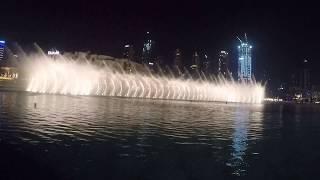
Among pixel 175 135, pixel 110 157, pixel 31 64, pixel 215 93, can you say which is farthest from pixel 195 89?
pixel 110 157

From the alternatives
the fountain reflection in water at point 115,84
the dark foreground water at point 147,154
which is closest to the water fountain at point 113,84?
the fountain reflection in water at point 115,84

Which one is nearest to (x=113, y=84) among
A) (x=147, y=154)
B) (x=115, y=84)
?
(x=115, y=84)

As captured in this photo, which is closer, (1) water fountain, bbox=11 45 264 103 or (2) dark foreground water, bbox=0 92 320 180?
(2) dark foreground water, bbox=0 92 320 180

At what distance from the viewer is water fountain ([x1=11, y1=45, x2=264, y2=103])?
101 m

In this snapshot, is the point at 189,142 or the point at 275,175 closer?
the point at 275,175

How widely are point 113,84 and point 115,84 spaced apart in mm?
1483

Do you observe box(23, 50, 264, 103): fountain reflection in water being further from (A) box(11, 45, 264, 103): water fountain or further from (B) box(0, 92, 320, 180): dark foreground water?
(B) box(0, 92, 320, 180): dark foreground water

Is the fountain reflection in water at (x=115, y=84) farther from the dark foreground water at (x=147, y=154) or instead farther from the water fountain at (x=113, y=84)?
the dark foreground water at (x=147, y=154)

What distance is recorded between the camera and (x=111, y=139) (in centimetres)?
1984

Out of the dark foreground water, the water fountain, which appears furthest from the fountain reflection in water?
the dark foreground water

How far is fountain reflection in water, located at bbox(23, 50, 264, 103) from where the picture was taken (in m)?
101

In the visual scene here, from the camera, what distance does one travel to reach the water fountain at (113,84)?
101062 mm

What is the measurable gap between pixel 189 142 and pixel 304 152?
16.5 feet

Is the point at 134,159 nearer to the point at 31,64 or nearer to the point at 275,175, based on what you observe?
the point at 275,175
